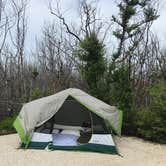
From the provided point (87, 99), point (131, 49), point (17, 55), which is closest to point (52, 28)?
point (17, 55)

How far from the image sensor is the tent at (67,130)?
7262mm

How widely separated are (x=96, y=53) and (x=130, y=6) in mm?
2450

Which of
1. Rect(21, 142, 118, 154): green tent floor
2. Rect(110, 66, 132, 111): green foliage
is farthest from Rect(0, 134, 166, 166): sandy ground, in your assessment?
Rect(110, 66, 132, 111): green foliage

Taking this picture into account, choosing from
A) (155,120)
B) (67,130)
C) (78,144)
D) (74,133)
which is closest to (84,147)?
(78,144)

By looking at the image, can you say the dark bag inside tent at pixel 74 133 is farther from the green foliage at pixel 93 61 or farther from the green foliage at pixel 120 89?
the green foliage at pixel 93 61

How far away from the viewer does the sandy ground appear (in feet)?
20.3

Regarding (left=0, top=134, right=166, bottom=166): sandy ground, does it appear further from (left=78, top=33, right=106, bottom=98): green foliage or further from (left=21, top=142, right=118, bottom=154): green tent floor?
(left=78, top=33, right=106, bottom=98): green foliage

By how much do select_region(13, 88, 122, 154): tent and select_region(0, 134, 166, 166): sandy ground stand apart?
0.28 m

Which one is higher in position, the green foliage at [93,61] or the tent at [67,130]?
the green foliage at [93,61]

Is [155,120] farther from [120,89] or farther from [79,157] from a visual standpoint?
[79,157]

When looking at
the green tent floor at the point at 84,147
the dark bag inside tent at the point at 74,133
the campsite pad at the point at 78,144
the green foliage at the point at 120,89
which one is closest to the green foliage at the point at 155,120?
the green foliage at the point at 120,89

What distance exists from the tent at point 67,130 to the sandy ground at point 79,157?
0.92ft

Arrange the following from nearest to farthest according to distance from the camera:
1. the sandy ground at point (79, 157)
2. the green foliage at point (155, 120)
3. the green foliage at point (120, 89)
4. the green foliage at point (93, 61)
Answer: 1. the sandy ground at point (79, 157)
2. the green foliage at point (155, 120)
3. the green foliage at point (120, 89)
4. the green foliage at point (93, 61)

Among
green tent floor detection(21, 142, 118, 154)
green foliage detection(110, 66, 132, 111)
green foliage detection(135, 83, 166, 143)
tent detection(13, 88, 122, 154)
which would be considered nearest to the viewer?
green tent floor detection(21, 142, 118, 154)
